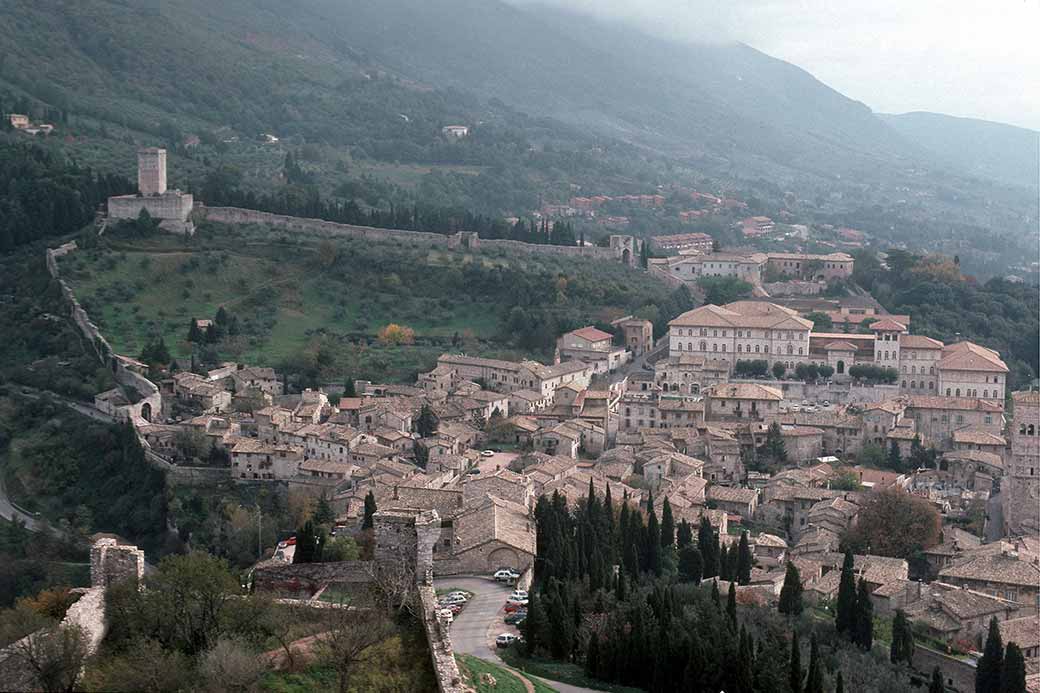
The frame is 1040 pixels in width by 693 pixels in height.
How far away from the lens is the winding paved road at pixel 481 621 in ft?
67.3

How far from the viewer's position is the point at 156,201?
62.8 m

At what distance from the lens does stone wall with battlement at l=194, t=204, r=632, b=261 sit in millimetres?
65750

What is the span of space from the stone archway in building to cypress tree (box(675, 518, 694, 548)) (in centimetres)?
604

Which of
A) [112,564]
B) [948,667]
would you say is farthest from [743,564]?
[112,564]

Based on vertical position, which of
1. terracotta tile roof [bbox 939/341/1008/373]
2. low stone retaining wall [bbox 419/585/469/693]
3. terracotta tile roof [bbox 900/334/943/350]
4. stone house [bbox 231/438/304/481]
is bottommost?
stone house [bbox 231/438/304/481]

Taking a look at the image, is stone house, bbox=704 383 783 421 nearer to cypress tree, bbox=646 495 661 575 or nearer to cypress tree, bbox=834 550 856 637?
cypress tree, bbox=646 495 661 575

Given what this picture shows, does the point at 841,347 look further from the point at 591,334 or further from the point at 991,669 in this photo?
→ the point at 991,669

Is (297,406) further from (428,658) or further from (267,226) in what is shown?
(428,658)

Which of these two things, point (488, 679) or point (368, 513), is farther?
point (368, 513)

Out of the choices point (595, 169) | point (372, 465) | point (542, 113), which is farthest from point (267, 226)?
point (542, 113)

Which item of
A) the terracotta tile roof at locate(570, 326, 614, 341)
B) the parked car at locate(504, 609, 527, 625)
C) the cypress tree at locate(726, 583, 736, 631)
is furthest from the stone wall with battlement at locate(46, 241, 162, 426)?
the cypress tree at locate(726, 583, 736, 631)

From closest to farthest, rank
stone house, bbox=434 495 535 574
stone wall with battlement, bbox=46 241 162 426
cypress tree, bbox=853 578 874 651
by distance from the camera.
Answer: stone house, bbox=434 495 535 574, cypress tree, bbox=853 578 874 651, stone wall with battlement, bbox=46 241 162 426

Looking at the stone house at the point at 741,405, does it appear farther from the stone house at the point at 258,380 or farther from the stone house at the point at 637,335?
the stone house at the point at 258,380

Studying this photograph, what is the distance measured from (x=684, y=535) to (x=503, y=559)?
22.1 feet
